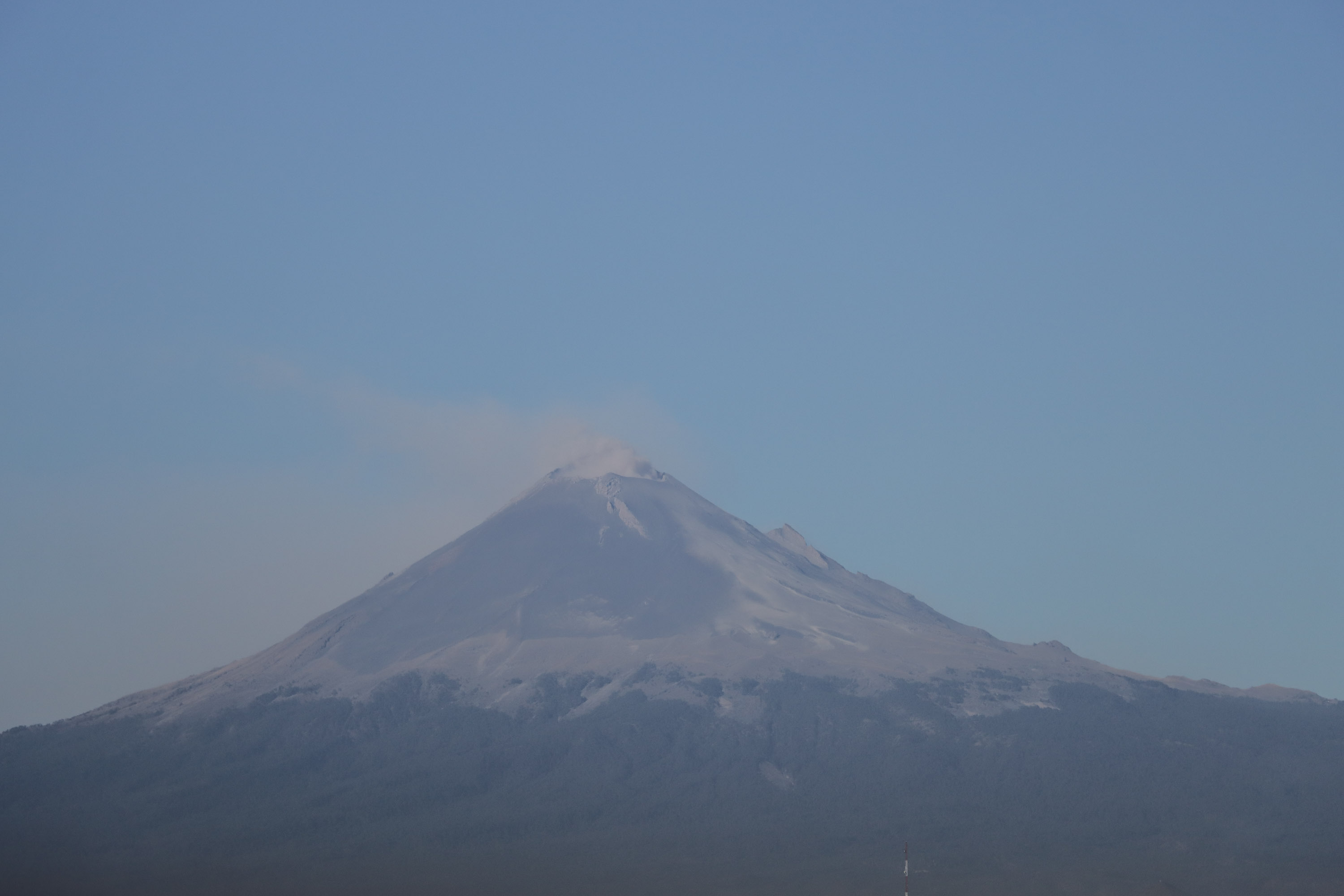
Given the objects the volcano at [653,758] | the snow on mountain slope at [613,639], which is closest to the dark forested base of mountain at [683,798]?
the volcano at [653,758]

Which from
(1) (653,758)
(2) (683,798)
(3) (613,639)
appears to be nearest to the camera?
(2) (683,798)

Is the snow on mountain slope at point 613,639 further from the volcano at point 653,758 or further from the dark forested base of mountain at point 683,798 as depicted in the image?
the dark forested base of mountain at point 683,798

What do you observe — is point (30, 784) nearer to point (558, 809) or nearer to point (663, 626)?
point (558, 809)

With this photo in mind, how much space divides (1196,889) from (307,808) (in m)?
80.6

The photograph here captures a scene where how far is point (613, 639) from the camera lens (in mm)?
179375

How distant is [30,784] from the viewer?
162m

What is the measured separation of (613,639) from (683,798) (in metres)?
32.2

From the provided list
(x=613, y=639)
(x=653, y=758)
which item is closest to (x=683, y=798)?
(x=653, y=758)

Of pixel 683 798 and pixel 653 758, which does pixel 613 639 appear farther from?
pixel 683 798

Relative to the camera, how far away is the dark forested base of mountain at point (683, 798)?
13088 centimetres

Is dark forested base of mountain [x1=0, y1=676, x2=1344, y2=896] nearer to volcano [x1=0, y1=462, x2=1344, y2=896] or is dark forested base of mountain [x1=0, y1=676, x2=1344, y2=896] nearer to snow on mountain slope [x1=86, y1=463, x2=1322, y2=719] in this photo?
volcano [x1=0, y1=462, x2=1344, y2=896]

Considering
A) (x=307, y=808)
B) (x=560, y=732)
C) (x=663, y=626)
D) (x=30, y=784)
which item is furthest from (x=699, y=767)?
(x=30, y=784)

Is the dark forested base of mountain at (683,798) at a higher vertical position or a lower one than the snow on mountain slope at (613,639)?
lower

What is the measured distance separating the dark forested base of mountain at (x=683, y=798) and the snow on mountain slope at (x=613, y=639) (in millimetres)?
3581
